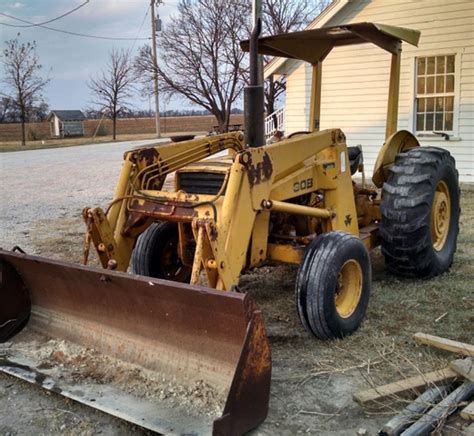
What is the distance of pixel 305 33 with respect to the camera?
5809 millimetres

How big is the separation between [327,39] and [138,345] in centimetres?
371

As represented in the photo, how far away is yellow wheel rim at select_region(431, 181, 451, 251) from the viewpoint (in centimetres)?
598

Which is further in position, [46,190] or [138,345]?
[46,190]

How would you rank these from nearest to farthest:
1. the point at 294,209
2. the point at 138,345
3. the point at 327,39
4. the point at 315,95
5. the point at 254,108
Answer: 1. the point at 138,345
2. the point at 294,209
3. the point at 254,108
4. the point at 327,39
5. the point at 315,95

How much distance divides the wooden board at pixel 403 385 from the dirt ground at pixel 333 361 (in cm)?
5

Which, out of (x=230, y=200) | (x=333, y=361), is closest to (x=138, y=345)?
(x=230, y=200)

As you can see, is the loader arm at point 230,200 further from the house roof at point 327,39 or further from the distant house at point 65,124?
the distant house at point 65,124

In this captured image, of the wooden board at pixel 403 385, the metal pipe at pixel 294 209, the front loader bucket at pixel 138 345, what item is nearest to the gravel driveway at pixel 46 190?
the front loader bucket at pixel 138 345

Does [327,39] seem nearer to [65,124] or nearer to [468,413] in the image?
[468,413]

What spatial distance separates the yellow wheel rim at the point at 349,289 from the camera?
4.62m

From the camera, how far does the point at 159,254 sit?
5.40 m

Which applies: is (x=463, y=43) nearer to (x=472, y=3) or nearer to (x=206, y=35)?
(x=472, y=3)

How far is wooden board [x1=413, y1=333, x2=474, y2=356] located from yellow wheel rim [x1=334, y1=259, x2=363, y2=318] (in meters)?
0.51

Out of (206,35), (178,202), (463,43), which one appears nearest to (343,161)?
(178,202)
